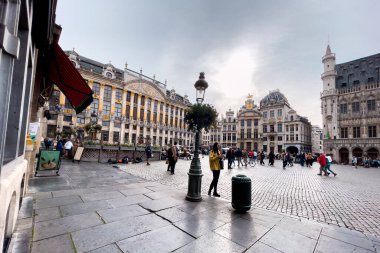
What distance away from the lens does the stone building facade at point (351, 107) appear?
114 ft

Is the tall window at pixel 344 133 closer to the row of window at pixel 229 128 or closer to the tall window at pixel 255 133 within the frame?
the tall window at pixel 255 133

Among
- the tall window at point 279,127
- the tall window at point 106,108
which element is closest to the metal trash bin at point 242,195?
the tall window at point 106,108

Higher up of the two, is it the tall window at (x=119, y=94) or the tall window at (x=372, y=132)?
the tall window at (x=119, y=94)

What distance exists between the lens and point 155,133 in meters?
47.9

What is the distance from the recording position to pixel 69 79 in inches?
188

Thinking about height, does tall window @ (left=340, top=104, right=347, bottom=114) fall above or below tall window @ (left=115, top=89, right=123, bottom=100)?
below

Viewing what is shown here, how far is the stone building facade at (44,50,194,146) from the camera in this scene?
32.0 metres

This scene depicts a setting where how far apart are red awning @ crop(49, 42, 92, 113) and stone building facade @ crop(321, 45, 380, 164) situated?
47.0 m

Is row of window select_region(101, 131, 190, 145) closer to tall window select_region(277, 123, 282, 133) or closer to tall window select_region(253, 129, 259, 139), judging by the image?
tall window select_region(253, 129, 259, 139)

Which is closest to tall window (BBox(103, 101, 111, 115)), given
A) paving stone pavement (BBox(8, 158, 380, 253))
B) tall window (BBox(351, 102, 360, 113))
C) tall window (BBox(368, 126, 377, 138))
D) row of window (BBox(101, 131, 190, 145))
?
row of window (BBox(101, 131, 190, 145))

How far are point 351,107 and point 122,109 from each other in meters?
51.1

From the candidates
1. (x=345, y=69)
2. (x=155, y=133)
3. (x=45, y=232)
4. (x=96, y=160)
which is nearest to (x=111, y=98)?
(x=155, y=133)

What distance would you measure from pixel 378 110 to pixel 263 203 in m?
45.6

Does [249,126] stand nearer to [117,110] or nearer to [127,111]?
[127,111]
